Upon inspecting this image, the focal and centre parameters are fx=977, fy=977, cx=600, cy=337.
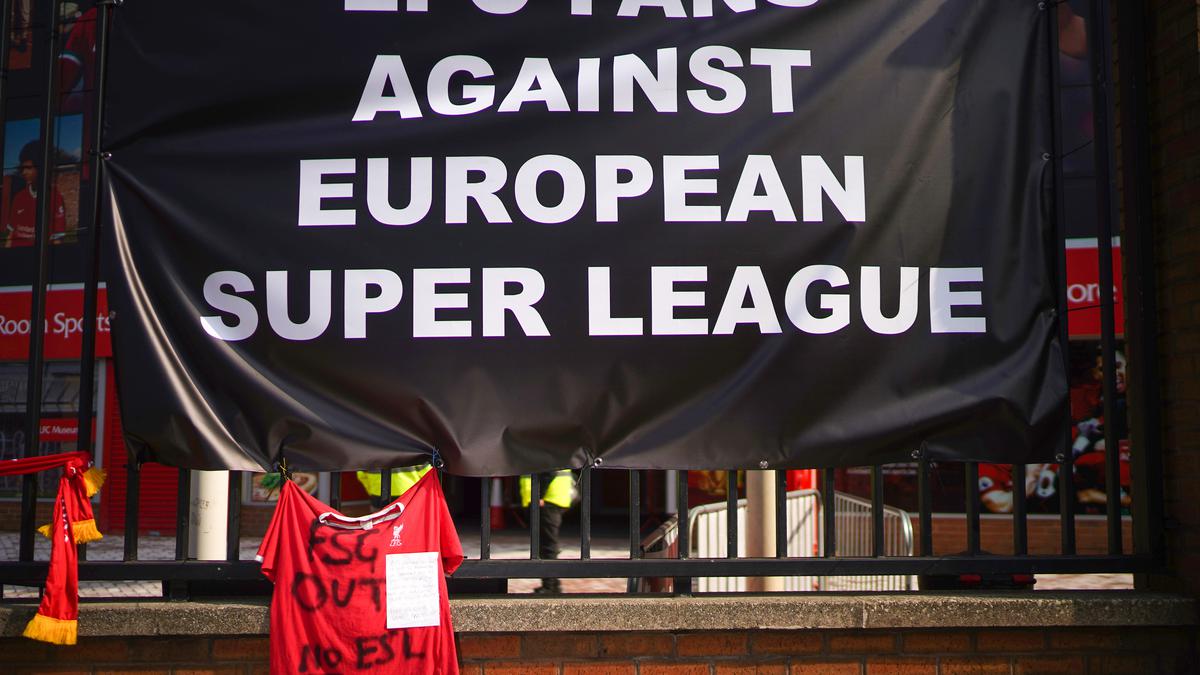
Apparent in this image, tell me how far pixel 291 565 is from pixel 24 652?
1068 mm

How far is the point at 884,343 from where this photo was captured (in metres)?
3.73

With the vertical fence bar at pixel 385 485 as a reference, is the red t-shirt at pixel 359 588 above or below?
below

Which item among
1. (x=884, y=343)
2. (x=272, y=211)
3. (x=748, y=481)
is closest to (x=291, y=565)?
(x=272, y=211)

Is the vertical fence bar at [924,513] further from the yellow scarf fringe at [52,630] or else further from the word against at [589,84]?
the yellow scarf fringe at [52,630]

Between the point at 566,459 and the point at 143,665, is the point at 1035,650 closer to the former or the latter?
the point at 566,459

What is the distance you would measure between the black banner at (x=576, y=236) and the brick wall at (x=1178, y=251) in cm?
44

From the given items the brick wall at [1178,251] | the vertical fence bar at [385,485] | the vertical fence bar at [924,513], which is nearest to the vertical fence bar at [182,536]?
the vertical fence bar at [385,485]

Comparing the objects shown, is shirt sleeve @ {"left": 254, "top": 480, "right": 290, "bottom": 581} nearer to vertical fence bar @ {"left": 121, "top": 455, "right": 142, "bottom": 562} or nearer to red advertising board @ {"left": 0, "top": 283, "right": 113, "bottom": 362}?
vertical fence bar @ {"left": 121, "top": 455, "right": 142, "bottom": 562}

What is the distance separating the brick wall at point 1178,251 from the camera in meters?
3.66

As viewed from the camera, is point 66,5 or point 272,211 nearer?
point 272,211

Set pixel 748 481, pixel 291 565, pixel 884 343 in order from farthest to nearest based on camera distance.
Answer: pixel 748 481 < pixel 884 343 < pixel 291 565

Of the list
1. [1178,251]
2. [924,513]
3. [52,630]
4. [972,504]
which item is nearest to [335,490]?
[52,630]

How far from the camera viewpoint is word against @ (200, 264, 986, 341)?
367 centimetres

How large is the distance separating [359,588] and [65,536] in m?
1.09
